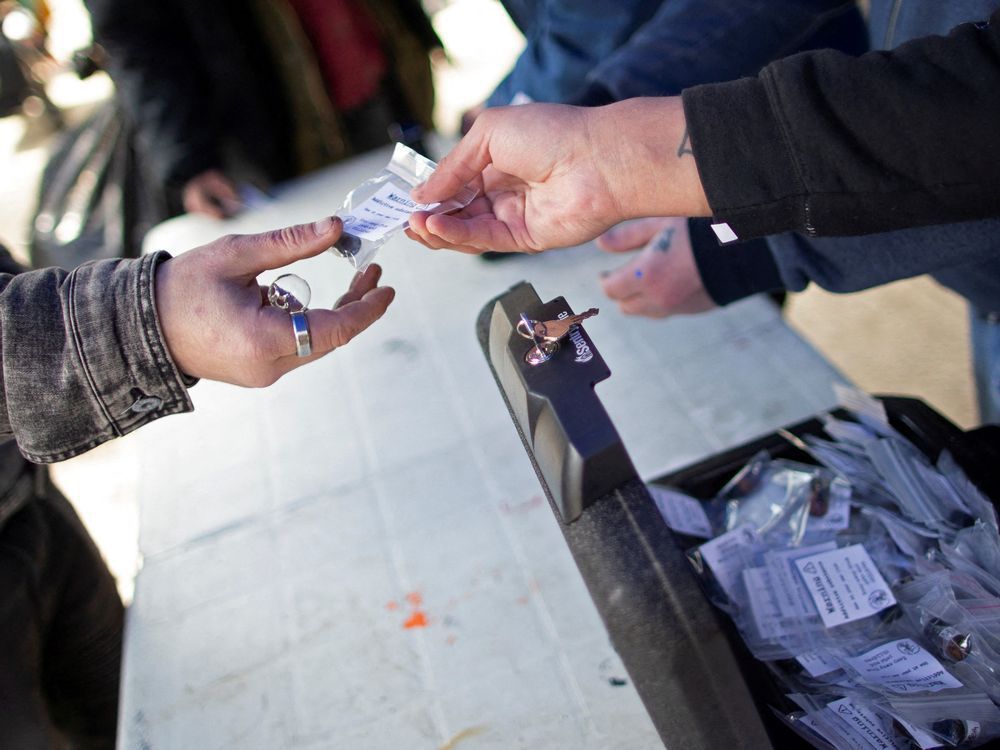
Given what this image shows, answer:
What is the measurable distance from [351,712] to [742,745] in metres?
0.42

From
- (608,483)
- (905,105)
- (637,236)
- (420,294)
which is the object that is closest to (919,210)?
(905,105)

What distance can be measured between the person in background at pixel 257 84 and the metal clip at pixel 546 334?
1007mm

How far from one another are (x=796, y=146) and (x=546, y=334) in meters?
0.25

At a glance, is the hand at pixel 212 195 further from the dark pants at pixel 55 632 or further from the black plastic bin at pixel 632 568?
the black plastic bin at pixel 632 568

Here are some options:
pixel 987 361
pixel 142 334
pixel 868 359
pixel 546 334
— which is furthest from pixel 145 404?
pixel 868 359

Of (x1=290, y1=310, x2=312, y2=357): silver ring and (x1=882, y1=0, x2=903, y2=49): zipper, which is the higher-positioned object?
(x1=882, y1=0, x2=903, y2=49): zipper

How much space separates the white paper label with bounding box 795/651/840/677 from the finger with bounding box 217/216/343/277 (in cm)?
58

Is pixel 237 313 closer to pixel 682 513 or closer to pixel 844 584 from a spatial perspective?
pixel 682 513

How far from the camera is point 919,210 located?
0.59 meters

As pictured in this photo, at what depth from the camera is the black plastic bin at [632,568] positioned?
516 millimetres

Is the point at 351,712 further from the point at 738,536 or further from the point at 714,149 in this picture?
the point at 714,149

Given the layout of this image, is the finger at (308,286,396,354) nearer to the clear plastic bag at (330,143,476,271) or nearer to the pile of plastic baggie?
the clear plastic bag at (330,143,476,271)

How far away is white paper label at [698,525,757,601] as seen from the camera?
742 millimetres

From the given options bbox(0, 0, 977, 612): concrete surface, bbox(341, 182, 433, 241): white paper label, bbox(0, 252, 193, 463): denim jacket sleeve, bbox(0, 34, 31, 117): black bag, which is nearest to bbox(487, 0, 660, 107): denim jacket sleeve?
bbox(341, 182, 433, 241): white paper label
